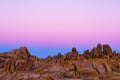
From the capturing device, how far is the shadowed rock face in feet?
273

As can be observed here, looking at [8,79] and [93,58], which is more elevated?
[93,58]

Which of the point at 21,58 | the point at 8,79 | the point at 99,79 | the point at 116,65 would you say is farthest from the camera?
the point at 21,58

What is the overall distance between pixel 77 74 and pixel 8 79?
656 inches

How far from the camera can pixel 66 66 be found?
90.0 meters

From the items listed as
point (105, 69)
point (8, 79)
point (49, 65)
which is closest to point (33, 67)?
point (49, 65)

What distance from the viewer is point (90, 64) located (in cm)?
8912

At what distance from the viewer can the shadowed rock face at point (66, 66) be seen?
83269 mm

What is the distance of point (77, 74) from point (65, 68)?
16.0 feet

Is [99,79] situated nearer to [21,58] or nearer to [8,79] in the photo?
[8,79]

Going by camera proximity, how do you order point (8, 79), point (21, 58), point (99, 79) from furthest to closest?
1. point (21, 58)
2. point (8, 79)
3. point (99, 79)

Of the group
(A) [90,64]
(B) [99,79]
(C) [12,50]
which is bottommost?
(B) [99,79]

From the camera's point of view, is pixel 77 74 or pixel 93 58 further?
pixel 93 58

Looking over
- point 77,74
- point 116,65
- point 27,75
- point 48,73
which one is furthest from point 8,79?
point 116,65

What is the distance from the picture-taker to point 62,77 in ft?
266
